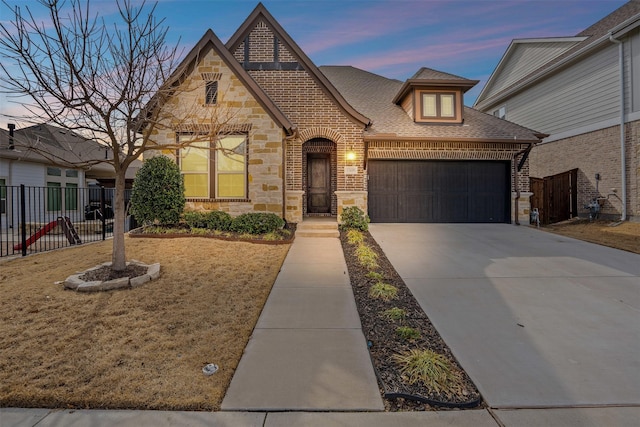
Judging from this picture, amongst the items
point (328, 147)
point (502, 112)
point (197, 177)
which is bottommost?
point (197, 177)

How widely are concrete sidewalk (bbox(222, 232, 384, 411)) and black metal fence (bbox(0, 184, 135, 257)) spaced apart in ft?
20.2

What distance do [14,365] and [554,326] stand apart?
5.69 metres

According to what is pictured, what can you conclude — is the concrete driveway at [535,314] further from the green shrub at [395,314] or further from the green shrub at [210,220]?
the green shrub at [210,220]

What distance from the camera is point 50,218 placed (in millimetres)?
15234

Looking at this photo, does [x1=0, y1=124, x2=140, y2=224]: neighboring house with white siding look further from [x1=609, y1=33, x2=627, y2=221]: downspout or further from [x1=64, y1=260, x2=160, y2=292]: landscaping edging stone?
[x1=609, y1=33, x2=627, y2=221]: downspout

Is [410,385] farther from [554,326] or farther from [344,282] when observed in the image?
[344,282]

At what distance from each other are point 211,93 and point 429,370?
9473 mm

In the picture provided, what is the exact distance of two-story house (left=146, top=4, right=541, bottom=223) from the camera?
381 inches

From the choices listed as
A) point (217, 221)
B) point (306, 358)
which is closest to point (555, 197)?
point (217, 221)

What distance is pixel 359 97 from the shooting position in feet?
47.5

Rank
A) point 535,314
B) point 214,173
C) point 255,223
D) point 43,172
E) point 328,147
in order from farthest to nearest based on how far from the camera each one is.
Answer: point 43,172 → point 328,147 → point 214,173 → point 255,223 → point 535,314

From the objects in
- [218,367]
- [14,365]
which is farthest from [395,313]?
[14,365]

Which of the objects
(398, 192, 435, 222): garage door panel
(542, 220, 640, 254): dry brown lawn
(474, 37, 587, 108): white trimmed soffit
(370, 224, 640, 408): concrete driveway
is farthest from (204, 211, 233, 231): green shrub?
(474, 37, 587, 108): white trimmed soffit

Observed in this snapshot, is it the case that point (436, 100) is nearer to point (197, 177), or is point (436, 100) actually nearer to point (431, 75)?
point (431, 75)
